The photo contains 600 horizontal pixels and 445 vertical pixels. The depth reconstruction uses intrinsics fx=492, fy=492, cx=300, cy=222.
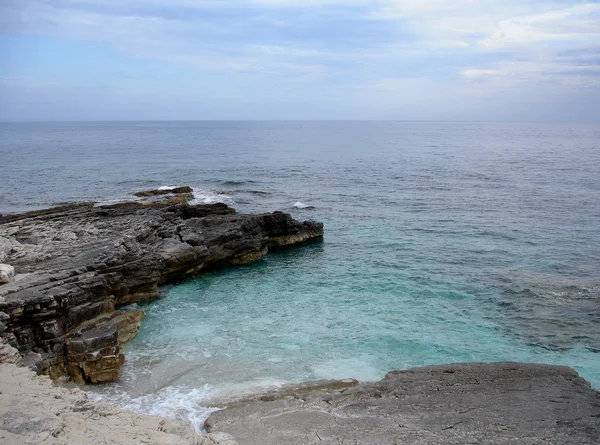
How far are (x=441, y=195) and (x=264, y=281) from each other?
30315mm

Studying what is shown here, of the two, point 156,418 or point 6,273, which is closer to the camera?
point 156,418

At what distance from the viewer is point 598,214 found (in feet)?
141

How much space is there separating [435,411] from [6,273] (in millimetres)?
17323

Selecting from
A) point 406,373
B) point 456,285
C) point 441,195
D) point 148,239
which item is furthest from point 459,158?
point 406,373

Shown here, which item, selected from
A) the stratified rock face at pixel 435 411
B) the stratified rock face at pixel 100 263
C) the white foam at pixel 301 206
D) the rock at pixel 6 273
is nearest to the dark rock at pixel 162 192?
the white foam at pixel 301 206

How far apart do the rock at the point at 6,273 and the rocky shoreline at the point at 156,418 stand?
7cm

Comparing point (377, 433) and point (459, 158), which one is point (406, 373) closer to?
point (377, 433)

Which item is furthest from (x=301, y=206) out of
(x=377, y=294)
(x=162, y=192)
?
Answer: (x=377, y=294)

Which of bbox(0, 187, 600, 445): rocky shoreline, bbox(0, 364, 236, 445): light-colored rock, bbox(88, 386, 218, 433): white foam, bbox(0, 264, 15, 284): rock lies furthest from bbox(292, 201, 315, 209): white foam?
bbox(0, 364, 236, 445): light-colored rock

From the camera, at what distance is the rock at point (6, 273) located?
20.0 meters

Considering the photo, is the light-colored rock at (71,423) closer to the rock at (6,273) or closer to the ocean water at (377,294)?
the ocean water at (377,294)

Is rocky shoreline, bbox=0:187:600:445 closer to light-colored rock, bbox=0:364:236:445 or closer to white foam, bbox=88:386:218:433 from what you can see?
light-colored rock, bbox=0:364:236:445

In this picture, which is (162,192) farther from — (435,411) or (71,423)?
(435,411)

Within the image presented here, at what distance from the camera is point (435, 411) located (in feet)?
46.6
